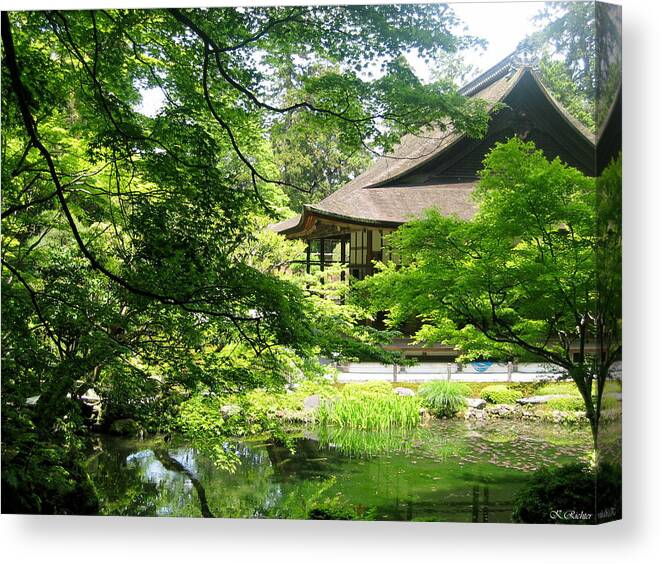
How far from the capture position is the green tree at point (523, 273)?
179 inches

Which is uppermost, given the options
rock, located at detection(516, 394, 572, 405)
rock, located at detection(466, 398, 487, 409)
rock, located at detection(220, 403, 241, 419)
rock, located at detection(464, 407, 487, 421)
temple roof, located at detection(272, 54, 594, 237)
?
temple roof, located at detection(272, 54, 594, 237)

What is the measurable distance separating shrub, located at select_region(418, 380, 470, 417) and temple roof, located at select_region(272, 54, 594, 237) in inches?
Answer: 42.0

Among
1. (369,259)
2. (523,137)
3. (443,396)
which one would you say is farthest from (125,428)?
(523,137)

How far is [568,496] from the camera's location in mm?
4488

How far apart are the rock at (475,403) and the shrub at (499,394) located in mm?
32

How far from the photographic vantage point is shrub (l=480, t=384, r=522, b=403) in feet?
15.5

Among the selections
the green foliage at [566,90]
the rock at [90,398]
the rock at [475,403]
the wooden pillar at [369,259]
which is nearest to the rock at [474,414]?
the rock at [475,403]

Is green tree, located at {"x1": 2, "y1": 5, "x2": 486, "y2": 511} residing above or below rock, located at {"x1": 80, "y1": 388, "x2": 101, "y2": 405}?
above

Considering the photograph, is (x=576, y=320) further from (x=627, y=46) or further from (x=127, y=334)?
(x=127, y=334)

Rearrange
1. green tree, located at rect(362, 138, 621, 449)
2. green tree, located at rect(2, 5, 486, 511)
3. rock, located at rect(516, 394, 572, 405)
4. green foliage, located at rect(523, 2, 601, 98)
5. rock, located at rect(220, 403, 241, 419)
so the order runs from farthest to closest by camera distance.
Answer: rock, located at rect(220, 403, 241, 419)
green tree, located at rect(2, 5, 486, 511)
rock, located at rect(516, 394, 572, 405)
green tree, located at rect(362, 138, 621, 449)
green foliage, located at rect(523, 2, 601, 98)

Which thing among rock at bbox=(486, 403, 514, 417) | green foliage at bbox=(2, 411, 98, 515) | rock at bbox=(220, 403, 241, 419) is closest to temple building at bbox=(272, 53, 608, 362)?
rock at bbox=(486, 403, 514, 417)

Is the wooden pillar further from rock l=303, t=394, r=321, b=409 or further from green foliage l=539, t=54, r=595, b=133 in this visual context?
green foliage l=539, t=54, r=595, b=133

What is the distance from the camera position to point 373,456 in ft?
15.8

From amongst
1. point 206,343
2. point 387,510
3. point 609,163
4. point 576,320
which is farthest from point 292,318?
point 609,163
